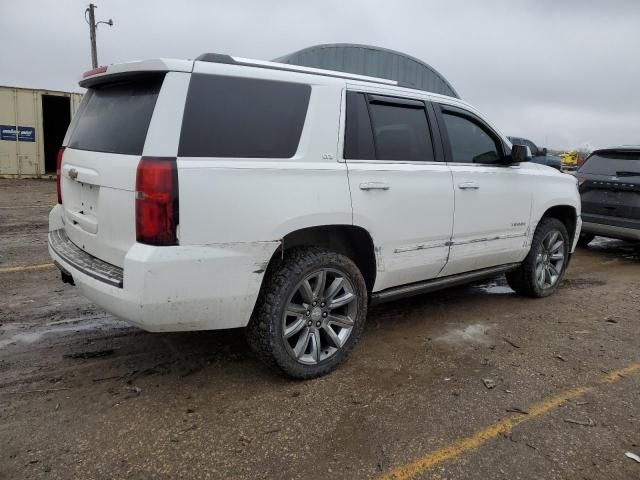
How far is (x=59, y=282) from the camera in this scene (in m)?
5.27

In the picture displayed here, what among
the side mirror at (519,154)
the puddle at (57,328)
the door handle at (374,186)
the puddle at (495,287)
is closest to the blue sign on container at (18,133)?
the puddle at (57,328)

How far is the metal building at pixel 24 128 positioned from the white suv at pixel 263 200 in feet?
48.6

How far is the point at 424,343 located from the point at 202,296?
6.47ft

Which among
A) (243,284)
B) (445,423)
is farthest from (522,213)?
(243,284)

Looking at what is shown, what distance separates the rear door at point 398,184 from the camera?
3451mm

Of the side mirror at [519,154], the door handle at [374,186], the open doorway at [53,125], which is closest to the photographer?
the door handle at [374,186]

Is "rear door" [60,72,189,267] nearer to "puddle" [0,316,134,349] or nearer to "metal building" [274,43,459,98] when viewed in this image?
"puddle" [0,316,134,349]

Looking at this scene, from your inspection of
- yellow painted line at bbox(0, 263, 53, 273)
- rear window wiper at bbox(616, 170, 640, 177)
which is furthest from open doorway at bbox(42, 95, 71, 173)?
rear window wiper at bbox(616, 170, 640, 177)

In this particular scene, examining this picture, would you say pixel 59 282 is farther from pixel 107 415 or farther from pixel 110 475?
pixel 110 475

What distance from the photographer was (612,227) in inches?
290

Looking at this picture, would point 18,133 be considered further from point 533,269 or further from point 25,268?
point 533,269

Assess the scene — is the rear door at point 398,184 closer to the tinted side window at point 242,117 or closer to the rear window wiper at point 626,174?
the tinted side window at point 242,117

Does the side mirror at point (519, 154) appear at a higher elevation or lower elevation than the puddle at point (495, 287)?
higher

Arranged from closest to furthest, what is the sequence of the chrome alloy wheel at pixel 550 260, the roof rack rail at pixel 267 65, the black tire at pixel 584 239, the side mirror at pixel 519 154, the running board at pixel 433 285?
1. the roof rack rail at pixel 267 65
2. the running board at pixel 433 285
3. the side mirror at pixel 519 154
4. the chrome alloy wheel at pixel 550 260
5. the black tire at pixel 584 239
